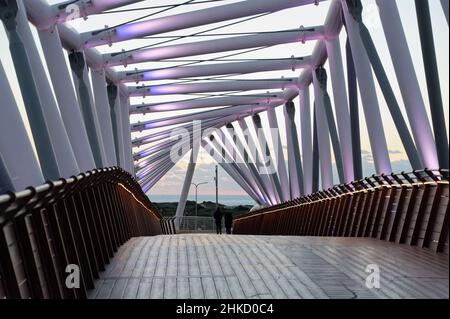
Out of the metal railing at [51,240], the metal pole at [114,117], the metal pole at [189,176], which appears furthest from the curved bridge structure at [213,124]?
the metal pole at [189,176]

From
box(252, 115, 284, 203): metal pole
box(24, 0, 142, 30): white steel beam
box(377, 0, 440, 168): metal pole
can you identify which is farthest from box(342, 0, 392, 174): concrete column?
box(252, 115, 284, 203): metal pole

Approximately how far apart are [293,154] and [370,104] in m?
21.1

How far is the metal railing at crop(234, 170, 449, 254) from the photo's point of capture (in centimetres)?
1011

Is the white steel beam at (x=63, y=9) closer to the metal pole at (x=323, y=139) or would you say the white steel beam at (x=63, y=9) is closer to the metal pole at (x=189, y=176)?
the metal pole at (x=323, y=139)

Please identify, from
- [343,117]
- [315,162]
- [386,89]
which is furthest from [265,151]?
[386,89]

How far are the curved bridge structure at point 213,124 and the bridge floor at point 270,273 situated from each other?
0.10 ft

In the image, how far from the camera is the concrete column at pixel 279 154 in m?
43.9

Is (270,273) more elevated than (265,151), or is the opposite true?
(270,273)

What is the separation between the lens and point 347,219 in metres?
16.4

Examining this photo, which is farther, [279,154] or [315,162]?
[279,154]

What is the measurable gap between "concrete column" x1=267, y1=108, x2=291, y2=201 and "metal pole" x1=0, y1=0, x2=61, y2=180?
98.9 ft

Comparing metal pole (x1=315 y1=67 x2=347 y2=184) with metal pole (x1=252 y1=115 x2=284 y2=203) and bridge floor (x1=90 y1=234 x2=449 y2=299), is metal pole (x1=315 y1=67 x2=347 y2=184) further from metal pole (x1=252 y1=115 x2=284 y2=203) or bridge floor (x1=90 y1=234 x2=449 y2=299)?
bridge floor (x1=90 y1=234 x2=449 y2=299)

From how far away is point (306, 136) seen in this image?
37.2m

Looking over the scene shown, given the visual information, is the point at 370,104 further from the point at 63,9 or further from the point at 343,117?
the point at 63,9
